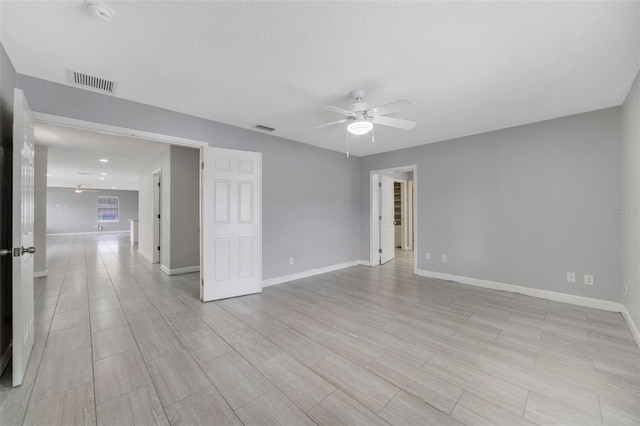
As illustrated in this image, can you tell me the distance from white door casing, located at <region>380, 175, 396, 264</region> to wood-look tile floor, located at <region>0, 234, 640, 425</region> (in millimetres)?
2359

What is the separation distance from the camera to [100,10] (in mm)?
1573

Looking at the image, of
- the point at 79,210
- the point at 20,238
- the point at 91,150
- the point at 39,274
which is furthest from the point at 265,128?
the point at 79,210

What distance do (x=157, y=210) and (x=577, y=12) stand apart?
23.2ft

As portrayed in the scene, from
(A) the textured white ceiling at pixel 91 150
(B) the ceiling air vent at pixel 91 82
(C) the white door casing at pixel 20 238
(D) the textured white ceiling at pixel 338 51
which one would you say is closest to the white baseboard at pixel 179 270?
(A) the textured white ceiling at pixel 91 150

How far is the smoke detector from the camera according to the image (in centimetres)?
153

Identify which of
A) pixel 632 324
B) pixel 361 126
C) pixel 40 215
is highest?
pixel 361 126

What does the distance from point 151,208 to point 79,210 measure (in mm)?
10950

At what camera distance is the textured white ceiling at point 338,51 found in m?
1.63

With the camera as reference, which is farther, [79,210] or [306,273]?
[79,210]

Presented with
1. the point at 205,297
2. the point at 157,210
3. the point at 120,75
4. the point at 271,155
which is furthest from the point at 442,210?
the point at 157,210

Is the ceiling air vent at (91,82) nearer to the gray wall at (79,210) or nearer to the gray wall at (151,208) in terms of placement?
the gray wall at (151,208)

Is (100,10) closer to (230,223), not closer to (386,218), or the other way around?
(230,223)

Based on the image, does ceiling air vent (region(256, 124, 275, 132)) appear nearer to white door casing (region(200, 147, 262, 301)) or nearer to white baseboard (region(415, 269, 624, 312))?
white door casing (region(200, 147, 262, 301))

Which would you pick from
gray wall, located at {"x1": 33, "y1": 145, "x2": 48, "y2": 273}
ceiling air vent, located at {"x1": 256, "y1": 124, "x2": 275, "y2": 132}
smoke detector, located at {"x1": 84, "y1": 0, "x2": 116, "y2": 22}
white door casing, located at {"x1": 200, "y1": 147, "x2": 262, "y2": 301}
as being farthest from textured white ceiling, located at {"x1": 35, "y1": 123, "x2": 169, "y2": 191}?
smoke detector, located at {"x1": 84, "y1": 0, "x2": 116, "y2": 22}
